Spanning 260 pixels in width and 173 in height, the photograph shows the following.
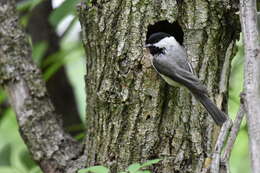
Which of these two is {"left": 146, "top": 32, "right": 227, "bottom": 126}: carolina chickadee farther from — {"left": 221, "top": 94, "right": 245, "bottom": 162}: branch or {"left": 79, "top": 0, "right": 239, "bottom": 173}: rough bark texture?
{"left": 221, "top": 94, "right": 245, "bottom": 162}: branch

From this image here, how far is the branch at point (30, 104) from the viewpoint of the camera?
2461mm

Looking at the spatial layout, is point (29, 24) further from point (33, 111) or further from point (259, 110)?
point (259, 110)

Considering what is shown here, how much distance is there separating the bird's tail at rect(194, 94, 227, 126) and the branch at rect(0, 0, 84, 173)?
2.47 feet

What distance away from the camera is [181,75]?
2.06 m

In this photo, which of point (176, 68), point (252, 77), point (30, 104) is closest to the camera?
point (252, 77)

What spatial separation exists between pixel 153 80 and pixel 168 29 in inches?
12.3

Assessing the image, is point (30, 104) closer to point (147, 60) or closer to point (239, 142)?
point (147, 60)

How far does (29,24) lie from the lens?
341 cm

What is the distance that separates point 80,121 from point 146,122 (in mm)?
1272

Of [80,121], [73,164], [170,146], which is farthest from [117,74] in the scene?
[80,121]

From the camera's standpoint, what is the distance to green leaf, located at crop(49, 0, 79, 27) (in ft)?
7.49

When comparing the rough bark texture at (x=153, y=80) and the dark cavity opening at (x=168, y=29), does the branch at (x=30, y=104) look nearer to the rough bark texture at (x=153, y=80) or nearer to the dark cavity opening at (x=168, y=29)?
the rough bark texture at (x=153, y=80)

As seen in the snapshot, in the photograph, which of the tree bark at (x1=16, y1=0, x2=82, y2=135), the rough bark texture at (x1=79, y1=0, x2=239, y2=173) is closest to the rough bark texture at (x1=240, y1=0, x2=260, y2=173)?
the rough bark texture at (x1=79, y1=0, x2=239, y2=173)

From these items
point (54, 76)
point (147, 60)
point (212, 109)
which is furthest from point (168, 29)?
point (54, 76)
